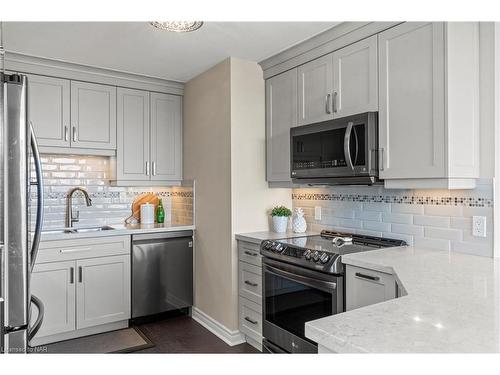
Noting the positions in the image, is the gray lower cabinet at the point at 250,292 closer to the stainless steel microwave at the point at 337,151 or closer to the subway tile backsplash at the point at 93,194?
the stainless steel microwave at the point at 337,151

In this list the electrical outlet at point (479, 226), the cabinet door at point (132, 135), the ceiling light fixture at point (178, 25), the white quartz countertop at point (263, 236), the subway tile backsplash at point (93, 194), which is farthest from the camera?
the cabinet door at point (132, 135)

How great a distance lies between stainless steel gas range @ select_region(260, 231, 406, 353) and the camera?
2193 millimetres

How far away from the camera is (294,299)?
2463 millimetres

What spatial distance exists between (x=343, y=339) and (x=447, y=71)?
1.57m

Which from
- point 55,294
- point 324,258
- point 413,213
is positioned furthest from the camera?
point 55,294

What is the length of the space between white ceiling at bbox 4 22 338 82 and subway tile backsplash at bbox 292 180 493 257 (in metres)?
1.22

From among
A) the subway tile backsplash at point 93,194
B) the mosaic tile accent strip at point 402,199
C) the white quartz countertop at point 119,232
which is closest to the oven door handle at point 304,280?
the mosaic tile accent strip at point 402,199

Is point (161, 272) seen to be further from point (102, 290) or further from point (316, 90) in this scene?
point (316, 90)

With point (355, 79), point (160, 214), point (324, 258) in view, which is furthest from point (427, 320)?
point (160, 214)

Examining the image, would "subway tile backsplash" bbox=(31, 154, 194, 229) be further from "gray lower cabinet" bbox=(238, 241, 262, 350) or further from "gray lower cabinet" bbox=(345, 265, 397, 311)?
"gray lower cabinet" bbox=(345, 265, 397, 311)

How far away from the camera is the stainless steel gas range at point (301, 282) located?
2.19 metres

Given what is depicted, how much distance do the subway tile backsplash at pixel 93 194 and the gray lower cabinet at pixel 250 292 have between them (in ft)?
3.05

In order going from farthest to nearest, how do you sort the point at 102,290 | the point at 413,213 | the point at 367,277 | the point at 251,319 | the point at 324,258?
the point at 102,290 → the point at 251,319 → the point at 413,213 → the point at 324,258 → the point at 367,277

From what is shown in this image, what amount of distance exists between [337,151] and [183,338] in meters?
2.00
